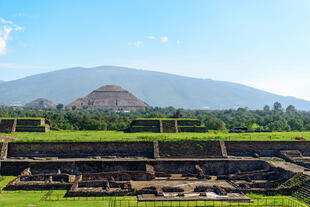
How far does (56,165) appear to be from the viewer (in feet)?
103

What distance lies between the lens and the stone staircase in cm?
2468

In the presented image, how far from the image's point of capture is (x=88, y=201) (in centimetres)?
2341

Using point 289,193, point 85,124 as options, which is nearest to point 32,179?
point 289,193

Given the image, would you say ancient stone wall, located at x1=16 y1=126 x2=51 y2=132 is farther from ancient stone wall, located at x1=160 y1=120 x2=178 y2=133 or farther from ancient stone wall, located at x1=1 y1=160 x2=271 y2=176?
ancient stone wall, located at x1=160 y1=120 x2=178 y2=133

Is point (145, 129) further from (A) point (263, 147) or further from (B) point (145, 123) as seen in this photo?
(A) point (263, 147)

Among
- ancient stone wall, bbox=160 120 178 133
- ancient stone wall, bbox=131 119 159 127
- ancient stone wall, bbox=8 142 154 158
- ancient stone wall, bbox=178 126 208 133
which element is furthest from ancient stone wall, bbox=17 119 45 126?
ancient stone wall, bbox=178 126 208 133

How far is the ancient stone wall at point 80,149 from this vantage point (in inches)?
1380

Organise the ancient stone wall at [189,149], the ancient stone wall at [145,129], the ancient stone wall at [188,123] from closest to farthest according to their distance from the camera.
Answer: the ancient stone wall at [189,149] → the ancient stone wall at [145,129] → the ancient stone wall at [188,123]

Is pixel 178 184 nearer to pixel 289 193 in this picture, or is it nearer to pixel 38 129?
pixel 289 193

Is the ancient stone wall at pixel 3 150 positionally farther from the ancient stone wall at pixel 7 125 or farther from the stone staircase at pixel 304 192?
the stone staircase at pixel 304 192

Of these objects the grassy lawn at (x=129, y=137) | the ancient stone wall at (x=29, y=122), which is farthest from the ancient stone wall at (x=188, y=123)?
the ancient stone wall at (x=29, y=122)

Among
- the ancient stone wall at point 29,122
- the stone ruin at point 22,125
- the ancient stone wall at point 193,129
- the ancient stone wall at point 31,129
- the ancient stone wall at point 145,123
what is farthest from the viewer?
the ancient stone wall at point 145,123

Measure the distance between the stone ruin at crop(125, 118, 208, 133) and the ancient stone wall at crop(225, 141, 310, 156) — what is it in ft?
36.8

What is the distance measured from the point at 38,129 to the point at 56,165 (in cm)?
1676
